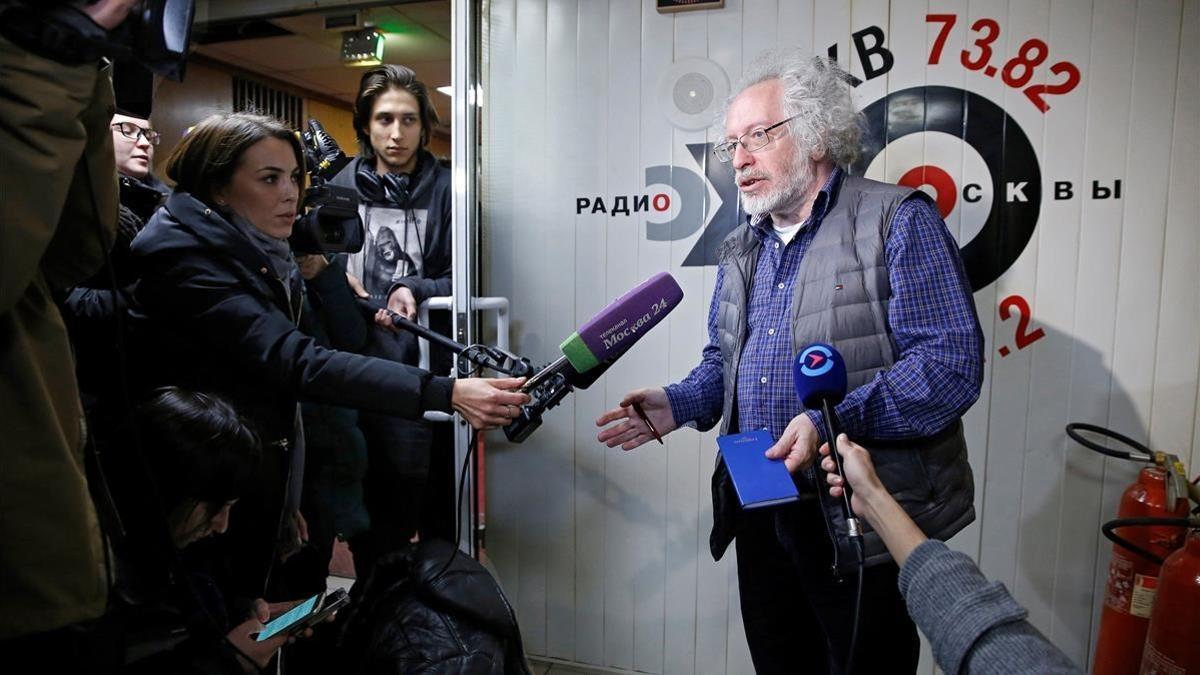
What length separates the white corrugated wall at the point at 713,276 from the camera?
1.83m

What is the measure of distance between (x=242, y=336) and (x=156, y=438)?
0.26m

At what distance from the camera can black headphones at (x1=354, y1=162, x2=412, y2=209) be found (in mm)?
2045

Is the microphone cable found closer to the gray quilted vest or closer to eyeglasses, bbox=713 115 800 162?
the gray quilted vest

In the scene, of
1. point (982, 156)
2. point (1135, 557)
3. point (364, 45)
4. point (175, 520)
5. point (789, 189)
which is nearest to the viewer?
point (175, 520)

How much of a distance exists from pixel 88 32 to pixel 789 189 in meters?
1.14

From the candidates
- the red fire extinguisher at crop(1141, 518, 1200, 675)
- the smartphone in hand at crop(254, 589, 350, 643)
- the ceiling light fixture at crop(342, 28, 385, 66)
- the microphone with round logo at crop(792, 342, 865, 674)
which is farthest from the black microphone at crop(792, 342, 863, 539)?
the ceiling light fixture at crop(342, 28, 385, 66)

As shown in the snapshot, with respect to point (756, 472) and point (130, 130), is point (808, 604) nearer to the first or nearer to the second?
point (756, 472)

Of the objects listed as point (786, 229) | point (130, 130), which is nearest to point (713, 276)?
point (786, 229)

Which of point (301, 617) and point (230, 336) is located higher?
point (230, 336)

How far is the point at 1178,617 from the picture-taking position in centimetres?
151

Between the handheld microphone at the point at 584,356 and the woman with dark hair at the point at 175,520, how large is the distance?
1.59 feet

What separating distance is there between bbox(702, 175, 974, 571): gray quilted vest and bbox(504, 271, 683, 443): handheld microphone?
0.31m

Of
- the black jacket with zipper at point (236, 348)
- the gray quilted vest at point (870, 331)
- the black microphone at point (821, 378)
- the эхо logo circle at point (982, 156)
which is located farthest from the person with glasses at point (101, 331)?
the эхо logo circle at point (982, 156)

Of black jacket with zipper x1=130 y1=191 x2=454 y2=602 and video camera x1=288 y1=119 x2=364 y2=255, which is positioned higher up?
video camera x1=288 y1=119 x2=364 y2=255
